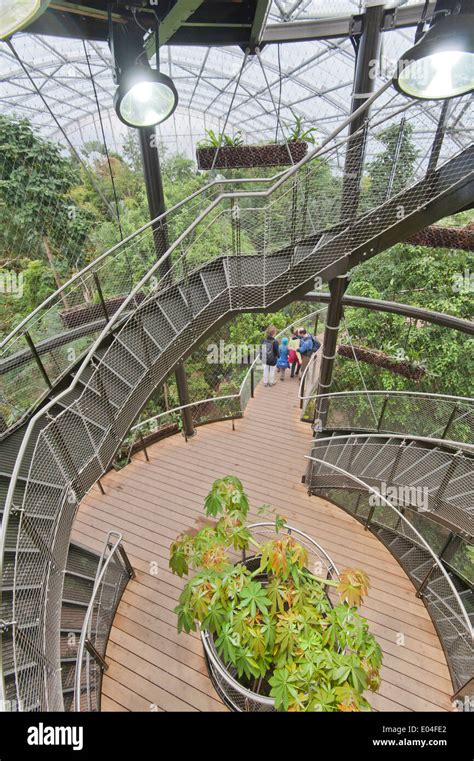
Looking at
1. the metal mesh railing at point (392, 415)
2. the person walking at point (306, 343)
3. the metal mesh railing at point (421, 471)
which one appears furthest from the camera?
the person walking at point (306, 343)

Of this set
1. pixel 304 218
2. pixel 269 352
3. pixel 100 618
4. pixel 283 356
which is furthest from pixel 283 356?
pixel 100 618

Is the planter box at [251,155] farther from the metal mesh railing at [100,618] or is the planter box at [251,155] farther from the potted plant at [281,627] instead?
the metal mesh railing at [100,618]

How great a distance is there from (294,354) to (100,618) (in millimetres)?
5767

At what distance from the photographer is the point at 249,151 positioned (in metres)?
4.78

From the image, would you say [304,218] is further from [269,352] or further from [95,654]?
[95,654]

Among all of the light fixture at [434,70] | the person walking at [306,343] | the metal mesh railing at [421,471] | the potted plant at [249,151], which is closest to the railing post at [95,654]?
the metal mesh railing at [421,471]

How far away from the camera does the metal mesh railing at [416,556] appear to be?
350 cm

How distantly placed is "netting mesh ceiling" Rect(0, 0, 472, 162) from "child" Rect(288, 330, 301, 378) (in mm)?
3965

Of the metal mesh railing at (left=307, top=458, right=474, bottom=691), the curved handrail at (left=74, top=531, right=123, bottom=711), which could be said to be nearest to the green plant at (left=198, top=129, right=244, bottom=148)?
the metal mesh railing at (left=307, top=458, right=474, bottom=691)

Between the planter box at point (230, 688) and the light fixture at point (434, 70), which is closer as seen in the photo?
the light fixture at point (434, 70)

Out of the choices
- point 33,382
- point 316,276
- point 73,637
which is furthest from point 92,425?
point 316,276

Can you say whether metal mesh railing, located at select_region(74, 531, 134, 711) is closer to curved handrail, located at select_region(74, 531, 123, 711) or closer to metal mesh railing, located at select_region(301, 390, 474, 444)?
curved handrail, located at select_region(74, 531, 123, 711)

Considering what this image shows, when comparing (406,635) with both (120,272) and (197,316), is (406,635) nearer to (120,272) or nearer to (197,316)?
(197,316)
